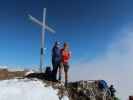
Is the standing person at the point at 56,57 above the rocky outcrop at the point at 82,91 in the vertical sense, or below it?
above

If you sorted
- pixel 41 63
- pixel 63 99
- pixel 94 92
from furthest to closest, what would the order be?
1. pixel 41 63
2. pixel 94 92
3. pixel 63 99

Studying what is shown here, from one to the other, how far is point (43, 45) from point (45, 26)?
7.04ft

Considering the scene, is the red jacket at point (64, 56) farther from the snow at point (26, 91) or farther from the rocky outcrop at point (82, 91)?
the snow at point (26, 91)

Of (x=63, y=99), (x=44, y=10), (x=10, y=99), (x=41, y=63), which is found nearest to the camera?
(x=10, y=99)

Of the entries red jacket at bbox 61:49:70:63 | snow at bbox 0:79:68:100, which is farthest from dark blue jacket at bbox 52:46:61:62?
snow at bbox 0:79:68:100

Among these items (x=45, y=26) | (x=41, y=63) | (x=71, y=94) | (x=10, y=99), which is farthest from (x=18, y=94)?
(x=45, y=26)

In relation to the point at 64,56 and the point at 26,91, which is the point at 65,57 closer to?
the point at 64,56

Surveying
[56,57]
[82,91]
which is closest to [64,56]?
[56,57]

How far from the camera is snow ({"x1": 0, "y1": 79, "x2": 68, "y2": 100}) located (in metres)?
16.7

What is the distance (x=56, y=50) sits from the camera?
20109mm

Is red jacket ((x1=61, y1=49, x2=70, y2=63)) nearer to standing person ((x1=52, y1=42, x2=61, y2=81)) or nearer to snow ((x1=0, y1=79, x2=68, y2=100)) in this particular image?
standing person ((x1=52, y1=42, x2=61, y2=81))

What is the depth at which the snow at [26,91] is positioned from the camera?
1673 centimetres

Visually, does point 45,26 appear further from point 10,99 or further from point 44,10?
point 10,99

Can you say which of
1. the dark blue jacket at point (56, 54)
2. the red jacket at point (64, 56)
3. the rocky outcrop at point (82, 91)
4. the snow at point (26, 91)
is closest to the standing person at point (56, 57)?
the dark blue jacket at point (56, 54)
